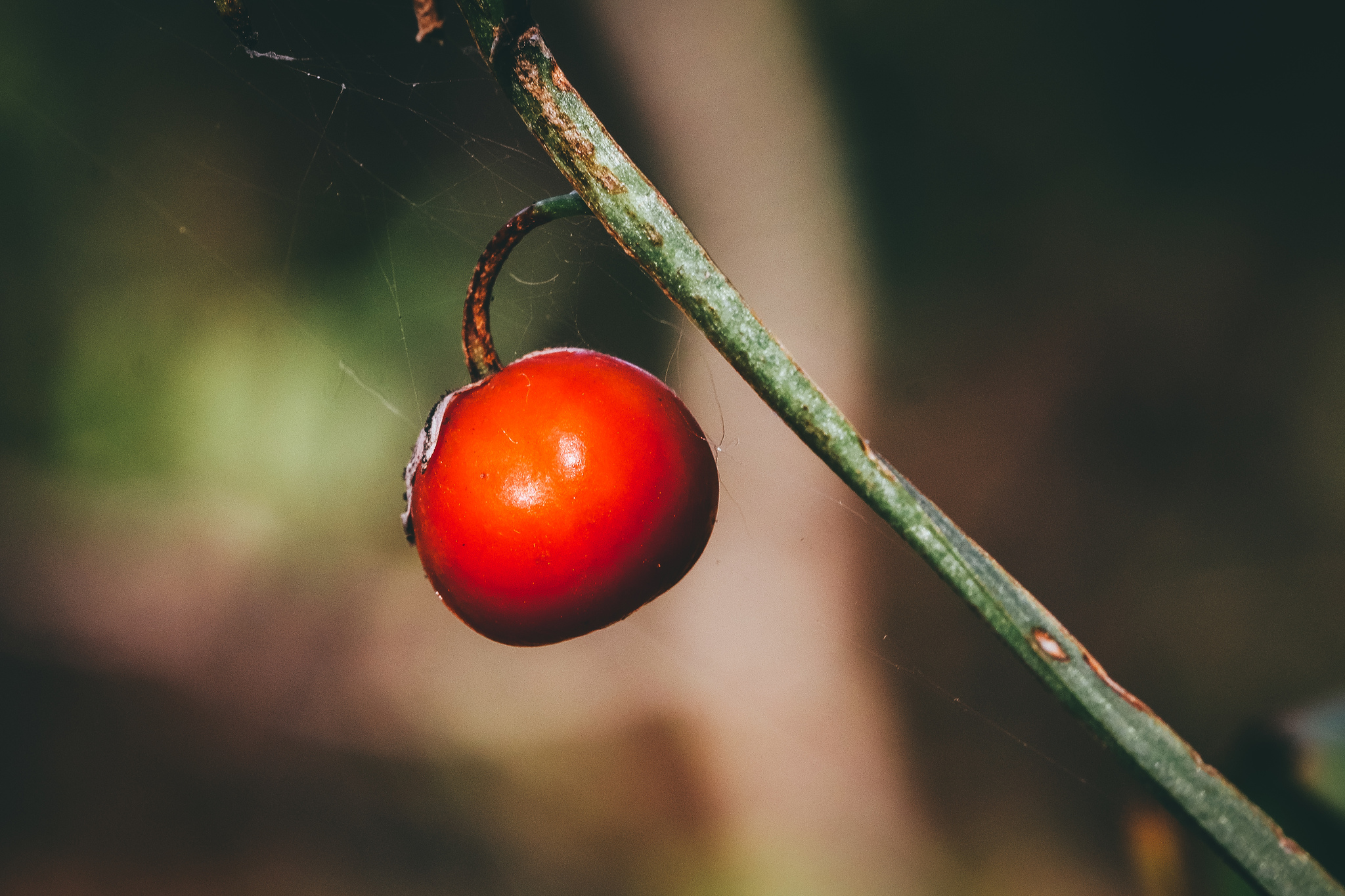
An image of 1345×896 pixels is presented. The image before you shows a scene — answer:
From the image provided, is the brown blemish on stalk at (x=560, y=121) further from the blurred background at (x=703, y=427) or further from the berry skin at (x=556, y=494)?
the blurred background at (x=703, y=427)

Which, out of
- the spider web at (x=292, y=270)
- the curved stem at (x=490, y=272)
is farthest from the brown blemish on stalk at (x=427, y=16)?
the spider web at (x=292, y=270)

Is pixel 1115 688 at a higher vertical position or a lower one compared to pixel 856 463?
lower

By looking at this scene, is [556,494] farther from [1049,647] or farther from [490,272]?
[1049,647]

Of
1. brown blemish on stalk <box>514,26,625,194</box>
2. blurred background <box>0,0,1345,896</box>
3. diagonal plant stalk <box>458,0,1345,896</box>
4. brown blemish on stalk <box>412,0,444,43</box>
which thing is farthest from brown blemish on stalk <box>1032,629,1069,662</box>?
blurred background <box>0,0,1345,896</box>

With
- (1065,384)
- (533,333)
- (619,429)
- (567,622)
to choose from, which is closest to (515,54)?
(619,429)

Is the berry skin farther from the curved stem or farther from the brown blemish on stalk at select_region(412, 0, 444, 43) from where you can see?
the brown blemish on stalk at select_region(412, 0, 444, 43)

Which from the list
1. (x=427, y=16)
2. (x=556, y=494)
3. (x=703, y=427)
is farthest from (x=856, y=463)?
(x=703, y=427)

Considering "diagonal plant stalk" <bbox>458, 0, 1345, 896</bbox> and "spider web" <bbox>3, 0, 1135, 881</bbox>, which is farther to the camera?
"spider web" <bbox>3, 0, 1135, 881</bbox>
